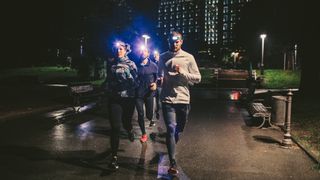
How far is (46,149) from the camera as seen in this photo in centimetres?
842

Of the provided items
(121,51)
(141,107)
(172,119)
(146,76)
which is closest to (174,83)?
(172,119)

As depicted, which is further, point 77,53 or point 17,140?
point 77,53

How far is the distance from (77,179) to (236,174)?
2430mm

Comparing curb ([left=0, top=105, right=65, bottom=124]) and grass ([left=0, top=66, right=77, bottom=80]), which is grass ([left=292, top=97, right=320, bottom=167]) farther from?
grass ([left=0, top=66, right=77, bottom=80])

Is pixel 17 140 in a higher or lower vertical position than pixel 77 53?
lower

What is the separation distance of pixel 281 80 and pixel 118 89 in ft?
97.5

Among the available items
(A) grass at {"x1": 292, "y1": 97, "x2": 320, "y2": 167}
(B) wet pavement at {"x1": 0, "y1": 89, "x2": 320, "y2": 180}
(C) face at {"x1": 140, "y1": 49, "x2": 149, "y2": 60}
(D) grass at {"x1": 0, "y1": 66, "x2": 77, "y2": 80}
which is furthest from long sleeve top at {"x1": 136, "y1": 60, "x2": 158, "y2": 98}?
(D) grass at {"x1": 0, "y1": 66, "x2": 77, "y2": 80}

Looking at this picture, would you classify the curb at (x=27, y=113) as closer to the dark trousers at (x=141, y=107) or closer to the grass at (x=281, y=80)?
the dark trousers at (x=141, y=107)

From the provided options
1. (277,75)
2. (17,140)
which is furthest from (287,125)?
(277,75)

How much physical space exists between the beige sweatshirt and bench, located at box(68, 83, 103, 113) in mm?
8859

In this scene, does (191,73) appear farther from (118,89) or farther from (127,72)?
(118,89)

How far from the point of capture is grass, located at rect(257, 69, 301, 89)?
31.9 m

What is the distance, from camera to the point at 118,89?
22.5 feet

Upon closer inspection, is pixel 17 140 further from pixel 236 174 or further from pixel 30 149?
pixel 236 174
